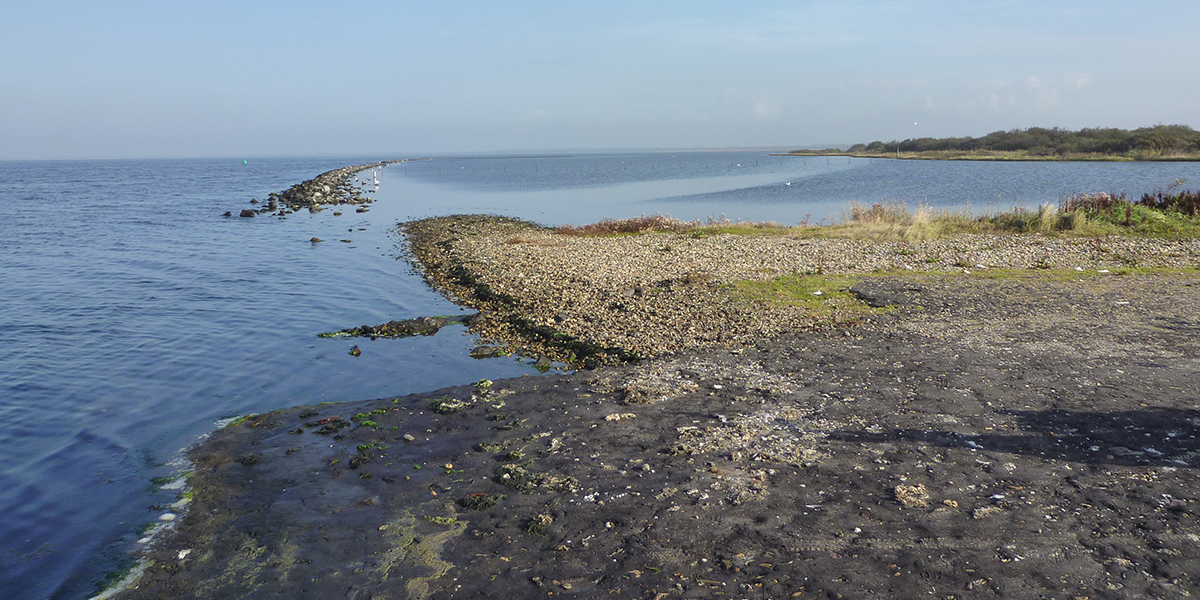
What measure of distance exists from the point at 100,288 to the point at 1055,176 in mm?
69684

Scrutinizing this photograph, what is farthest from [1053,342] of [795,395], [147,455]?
[147,455]

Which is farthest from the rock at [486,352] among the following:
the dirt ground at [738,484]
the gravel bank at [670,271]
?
the dirt ground at [738,484]

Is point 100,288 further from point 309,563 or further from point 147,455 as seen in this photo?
point 309,563

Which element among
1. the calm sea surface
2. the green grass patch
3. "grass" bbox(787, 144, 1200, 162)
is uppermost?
"grass" bbox(787, 144, 1200, 162)

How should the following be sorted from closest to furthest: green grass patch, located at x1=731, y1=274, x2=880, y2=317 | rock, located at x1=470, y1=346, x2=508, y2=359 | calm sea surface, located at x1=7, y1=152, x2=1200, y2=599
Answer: calm sea surface, located at x1=7, y1=152, x2=1200, y2=599, rock, located at x1=470, y1=346, x2=508, y2=359, green grass patch, located at x1=731, y1=274, x2=880, y2=317

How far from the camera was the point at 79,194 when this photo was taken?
71.2 metres

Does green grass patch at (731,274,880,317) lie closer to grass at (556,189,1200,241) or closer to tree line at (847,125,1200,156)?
grass at (556,189,1200,241)

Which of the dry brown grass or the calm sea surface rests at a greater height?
the dry brown grass

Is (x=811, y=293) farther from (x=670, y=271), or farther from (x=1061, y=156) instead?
(x=1061, y=156)

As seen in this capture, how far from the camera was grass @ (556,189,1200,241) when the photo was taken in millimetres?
24281

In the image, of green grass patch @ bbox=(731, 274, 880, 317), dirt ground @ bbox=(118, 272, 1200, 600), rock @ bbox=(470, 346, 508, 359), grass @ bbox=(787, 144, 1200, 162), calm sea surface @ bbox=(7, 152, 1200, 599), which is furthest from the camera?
grass @ bbox=(787, 144, 1200, 162)

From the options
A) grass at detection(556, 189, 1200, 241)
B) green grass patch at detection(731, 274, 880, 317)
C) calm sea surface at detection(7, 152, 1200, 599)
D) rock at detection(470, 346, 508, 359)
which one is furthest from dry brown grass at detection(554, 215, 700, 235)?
rock at detection(470, 346, 508, 359)

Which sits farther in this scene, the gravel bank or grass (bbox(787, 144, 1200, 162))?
grass (bbox(787, 144, 1200, 162))

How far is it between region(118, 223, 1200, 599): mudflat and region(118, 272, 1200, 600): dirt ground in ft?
0.10
